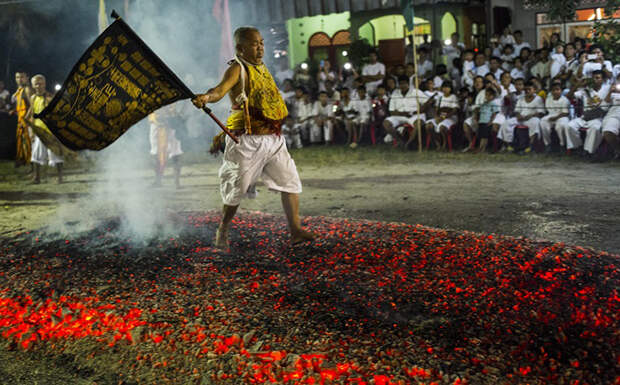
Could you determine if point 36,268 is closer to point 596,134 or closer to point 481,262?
point 481,262

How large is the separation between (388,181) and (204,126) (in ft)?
27.9

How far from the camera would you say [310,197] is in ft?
27.8

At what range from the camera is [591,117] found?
34.8 feet

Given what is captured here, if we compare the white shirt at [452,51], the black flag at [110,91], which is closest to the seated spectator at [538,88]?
the white shirt at [452,51]

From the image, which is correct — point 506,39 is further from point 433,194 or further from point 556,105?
point 433,194

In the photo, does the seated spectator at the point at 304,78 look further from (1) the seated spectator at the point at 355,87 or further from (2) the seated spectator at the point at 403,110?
(2) the seated spectator at the point at 403,110

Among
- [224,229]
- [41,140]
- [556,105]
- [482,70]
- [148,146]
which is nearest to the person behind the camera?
[224,229]

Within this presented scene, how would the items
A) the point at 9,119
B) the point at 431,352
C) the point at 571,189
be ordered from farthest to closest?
the point at 9,119 → the point at 571,189 → the point at 431,352

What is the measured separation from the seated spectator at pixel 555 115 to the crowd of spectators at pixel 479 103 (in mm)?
18

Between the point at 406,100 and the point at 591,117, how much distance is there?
159 inches

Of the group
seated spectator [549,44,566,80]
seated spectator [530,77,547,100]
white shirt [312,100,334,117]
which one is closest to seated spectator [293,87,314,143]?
white shirt [312,100,334,117]

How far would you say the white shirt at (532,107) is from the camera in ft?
37.6

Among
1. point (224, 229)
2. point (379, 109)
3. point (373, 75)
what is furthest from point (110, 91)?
point (373, 75)

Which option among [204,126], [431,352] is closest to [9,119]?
[204,126]
